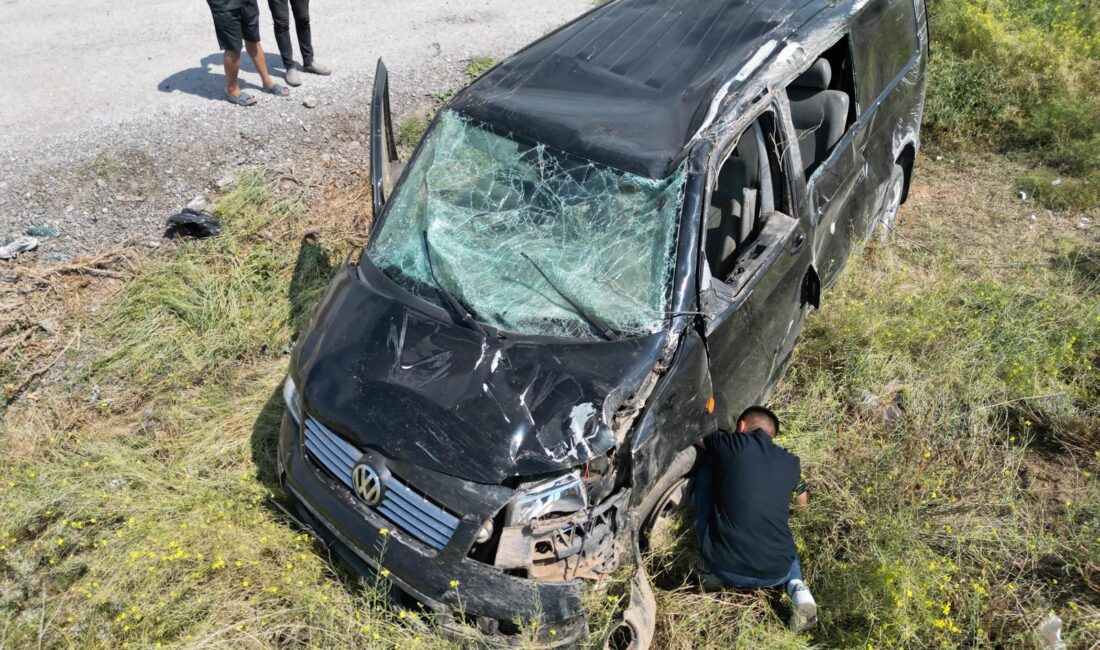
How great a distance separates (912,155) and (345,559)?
14.7 ft

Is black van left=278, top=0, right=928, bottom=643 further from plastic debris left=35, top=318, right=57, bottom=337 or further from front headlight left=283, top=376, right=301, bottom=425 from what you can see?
plastic debris left=35, top=318, right=57, bottom=337

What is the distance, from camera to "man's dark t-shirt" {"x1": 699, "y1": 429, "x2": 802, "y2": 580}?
3.07m

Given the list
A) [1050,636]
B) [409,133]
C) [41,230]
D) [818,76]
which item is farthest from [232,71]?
[1050,636]

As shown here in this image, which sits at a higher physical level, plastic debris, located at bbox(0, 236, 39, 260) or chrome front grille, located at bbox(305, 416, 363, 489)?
chrome front grille, located at bbox(305, 416, 363, 489)

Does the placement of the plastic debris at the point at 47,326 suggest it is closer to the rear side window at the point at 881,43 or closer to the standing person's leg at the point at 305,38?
the standing person's leg at the point at 305,38

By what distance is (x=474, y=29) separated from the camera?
7.98 metres

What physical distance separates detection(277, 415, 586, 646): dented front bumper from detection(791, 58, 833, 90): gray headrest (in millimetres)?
3102

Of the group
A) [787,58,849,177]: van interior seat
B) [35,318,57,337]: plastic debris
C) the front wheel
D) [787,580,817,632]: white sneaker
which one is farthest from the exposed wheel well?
[35,318,57,337]: plastic debris

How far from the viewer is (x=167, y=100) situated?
Result: 6590 mm

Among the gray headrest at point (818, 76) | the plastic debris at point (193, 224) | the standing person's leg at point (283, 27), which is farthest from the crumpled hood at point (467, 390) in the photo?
the standing person's leg at point (283, 27)

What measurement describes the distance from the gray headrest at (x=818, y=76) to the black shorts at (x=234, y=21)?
431 cm

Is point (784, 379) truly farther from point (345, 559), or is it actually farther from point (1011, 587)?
point (345, 559)

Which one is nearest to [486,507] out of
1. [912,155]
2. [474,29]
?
[912,155]

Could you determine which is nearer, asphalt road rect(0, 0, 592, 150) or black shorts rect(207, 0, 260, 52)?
black shorts rect(207, 0, 260, 52)
